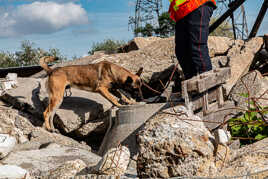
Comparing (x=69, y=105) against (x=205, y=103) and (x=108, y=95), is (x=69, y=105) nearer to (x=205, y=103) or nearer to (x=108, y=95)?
(x=108, y=95)

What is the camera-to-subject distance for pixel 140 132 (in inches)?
113

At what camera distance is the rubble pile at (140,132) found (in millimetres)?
2742

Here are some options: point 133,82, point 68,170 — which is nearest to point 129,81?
point 133,82

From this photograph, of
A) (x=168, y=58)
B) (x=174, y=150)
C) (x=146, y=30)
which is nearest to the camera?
(x=174, y=150)

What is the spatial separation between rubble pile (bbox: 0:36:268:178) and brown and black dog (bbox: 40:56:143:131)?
25 centimetres

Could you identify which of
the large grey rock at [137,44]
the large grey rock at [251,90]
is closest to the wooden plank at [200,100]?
the large grey rock at [251,90]

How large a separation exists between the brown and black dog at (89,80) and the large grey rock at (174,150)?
4897 millimetres

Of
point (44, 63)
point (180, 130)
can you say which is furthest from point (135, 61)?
point (180, 130)

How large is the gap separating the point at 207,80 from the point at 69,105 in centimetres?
448

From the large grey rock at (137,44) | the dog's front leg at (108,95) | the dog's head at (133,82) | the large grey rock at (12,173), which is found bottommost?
the large grey rock at (12,173)

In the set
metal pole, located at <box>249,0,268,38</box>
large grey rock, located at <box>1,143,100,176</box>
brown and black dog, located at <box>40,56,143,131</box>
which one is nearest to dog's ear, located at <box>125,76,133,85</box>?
brown and black dog, located at <box>40,56,143,131</box>

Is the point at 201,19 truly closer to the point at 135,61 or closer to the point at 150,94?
the point at 150,94

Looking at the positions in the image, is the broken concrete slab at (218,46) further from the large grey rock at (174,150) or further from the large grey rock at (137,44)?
the large grey rock at (174,150)

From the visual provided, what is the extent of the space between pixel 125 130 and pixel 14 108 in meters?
4.10
